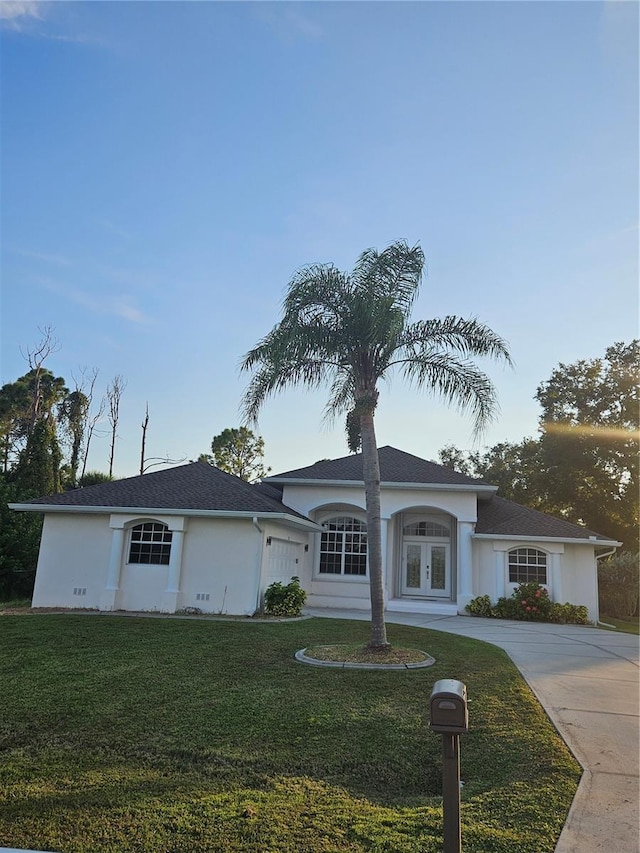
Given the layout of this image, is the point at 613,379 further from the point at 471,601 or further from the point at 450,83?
the point at 450,83

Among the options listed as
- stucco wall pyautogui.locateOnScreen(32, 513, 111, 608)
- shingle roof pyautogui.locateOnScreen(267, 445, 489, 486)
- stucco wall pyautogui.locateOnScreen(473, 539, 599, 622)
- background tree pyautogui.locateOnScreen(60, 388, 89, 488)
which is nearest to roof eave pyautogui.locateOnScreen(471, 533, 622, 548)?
stucco wall pyautogui.locateOnScreen(473, 539, 599, 622)

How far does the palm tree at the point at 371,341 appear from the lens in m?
10.4

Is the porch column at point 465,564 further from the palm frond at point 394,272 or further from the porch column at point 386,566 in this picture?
the palm frond at point 394,272

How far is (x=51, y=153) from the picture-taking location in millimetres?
11508

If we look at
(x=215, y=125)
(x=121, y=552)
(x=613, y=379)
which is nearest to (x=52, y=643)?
(x=121, y=552)

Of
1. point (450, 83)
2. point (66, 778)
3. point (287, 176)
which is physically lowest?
point (66, 778)

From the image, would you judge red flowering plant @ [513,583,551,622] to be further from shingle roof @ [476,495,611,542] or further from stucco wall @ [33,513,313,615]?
stucco wall @ [33,513,313,615]

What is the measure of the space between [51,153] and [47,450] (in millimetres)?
14950

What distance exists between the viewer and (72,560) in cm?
1585

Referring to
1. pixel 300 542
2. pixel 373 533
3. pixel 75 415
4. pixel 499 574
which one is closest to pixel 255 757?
pixel 373 533

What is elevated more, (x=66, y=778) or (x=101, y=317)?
(x=101, y=317)

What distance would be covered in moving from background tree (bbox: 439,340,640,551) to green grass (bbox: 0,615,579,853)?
2358 centimetres

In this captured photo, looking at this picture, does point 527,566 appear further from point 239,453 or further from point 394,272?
point 239,453

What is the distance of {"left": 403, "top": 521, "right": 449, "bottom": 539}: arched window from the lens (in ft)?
70.1
